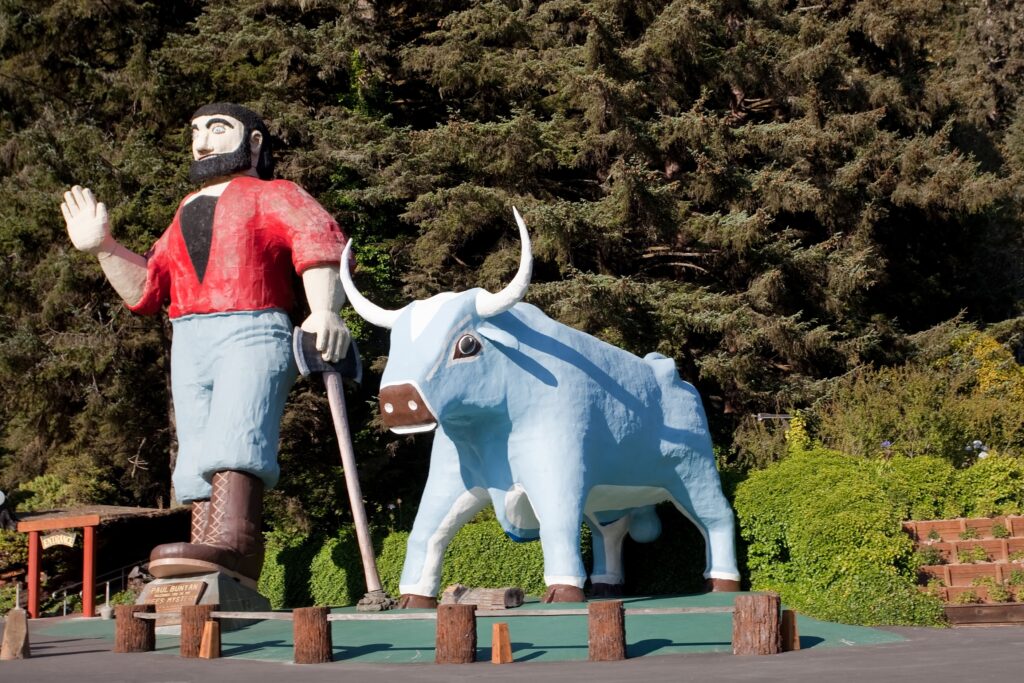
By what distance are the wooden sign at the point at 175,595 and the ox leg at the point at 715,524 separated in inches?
188

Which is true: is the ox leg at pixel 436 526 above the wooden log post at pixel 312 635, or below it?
Result: above

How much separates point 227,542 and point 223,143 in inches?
162

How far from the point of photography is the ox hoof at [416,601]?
12.4m

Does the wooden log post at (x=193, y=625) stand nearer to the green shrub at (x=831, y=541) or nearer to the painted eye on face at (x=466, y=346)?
the painted eye on face at (x=466, y=346)

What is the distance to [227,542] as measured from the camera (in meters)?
12.5

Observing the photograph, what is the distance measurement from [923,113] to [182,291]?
14.4 m

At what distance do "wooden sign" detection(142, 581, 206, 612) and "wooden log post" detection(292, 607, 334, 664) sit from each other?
286cm

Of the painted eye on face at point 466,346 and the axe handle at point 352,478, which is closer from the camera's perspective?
the painted eye on face at point 466,346

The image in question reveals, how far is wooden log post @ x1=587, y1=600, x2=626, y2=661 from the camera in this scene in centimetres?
889

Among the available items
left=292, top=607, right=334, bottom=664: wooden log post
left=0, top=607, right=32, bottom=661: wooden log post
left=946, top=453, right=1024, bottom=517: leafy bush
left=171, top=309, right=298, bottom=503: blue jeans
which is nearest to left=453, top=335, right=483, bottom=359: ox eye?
left=171, top=309, right=298, bottom=503: blue jeans

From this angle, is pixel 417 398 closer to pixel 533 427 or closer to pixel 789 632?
pixel 533 427

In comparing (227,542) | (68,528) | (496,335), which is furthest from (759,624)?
(68,528)

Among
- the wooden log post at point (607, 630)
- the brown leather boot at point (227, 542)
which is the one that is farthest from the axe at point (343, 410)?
the wooden log post at point (607, 630)

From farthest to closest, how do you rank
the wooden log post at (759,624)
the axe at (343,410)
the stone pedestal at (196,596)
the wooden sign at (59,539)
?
the wooden sign at (59,539) < the axe at (343,410) < the stone pedestal at (196,596) < the wooden log post at (759,624)
